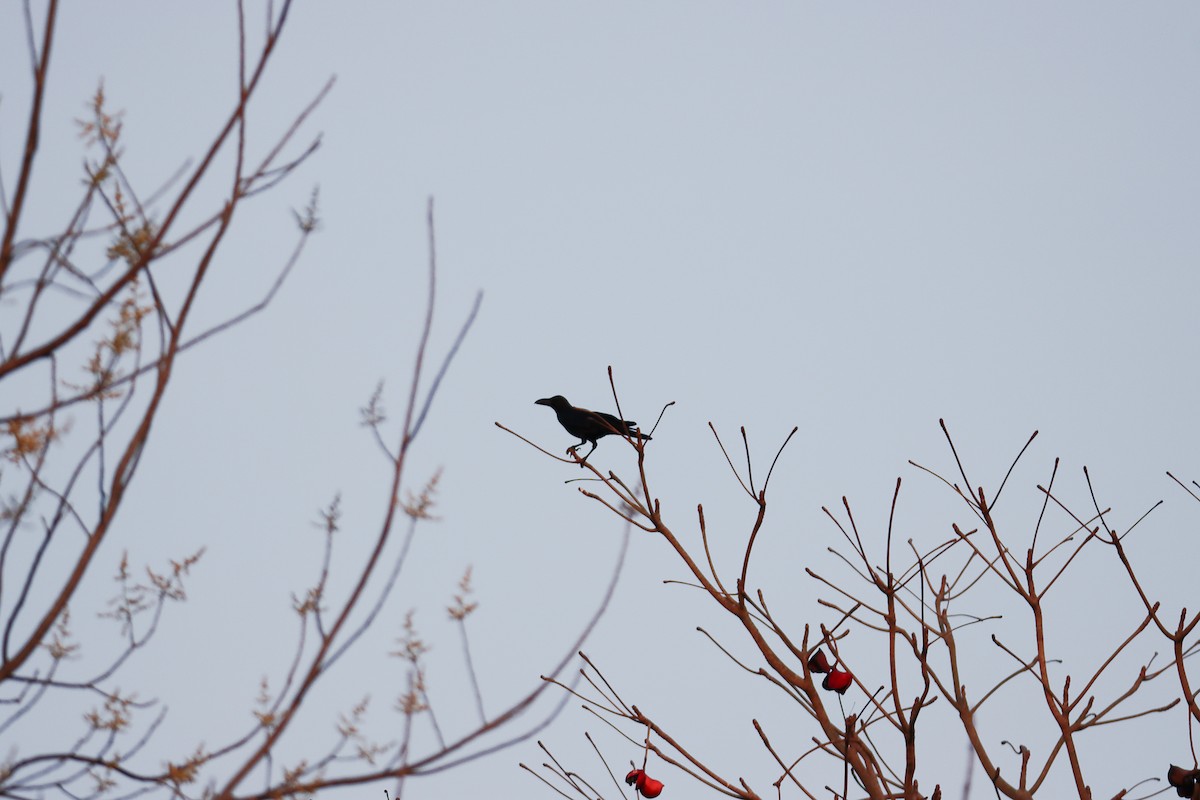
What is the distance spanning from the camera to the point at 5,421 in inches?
62.9

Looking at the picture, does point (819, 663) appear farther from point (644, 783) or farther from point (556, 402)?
point (556, 402)

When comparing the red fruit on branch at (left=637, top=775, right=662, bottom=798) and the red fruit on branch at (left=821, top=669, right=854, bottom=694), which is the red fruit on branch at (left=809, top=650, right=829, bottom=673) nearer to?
the red fruit on branch at (left=821, top=669, right=854, bottom=694)

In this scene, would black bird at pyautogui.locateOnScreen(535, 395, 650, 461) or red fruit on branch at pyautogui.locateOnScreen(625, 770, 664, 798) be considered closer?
red fruit on branch at pyautogui.locateOnScreen(625, 770, 664, 798)

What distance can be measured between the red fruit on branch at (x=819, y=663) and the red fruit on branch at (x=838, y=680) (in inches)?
0.8

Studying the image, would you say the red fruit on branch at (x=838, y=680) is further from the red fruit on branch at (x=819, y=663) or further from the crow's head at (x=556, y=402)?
the crow's head at (x=556, y=402)

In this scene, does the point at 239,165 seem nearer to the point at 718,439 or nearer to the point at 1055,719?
the point at 718,439

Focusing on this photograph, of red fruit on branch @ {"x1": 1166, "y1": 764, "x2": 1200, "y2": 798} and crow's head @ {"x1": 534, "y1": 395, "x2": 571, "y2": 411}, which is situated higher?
crow's head @ {"x1": 534, "y1": 395, "x2": 571, "y2": 411}

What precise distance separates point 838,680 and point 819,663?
2.7 inches

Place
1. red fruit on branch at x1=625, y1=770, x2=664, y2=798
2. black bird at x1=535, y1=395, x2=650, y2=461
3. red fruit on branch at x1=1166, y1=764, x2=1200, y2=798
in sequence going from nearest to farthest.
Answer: red fruit on branch at x1=1166, y1=764, x2=1200, y2=798 → red fruit on branch at x1=625, y1=770, x2=664, y2=798 → black bird at x1=535, y1=395, x2=650, y2=461

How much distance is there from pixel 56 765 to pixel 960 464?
7.89 feet

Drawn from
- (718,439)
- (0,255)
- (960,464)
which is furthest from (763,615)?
(0,255)

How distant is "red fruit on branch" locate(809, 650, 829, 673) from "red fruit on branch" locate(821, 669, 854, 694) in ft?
0.07

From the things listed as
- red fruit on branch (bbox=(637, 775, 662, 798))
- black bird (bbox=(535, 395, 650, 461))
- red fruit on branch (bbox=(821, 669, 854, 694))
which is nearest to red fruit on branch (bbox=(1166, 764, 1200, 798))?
red fruit on branch (bbox=(821, 669, 854, 694))

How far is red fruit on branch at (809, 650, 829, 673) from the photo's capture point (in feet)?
9.70
